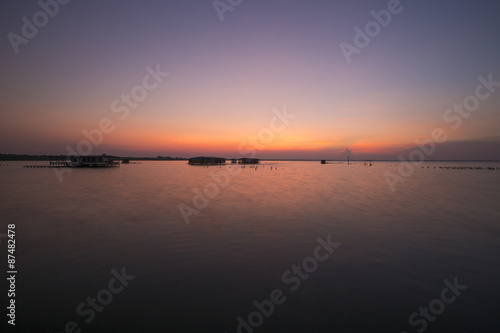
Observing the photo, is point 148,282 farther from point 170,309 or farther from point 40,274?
point 40,274

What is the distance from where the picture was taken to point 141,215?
17.4m

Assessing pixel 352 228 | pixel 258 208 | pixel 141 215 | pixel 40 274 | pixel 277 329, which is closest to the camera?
pixel 277 329

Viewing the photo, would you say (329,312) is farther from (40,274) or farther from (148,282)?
(40,274)

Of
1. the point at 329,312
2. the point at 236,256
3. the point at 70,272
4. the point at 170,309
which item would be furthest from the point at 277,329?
the point at 70,272

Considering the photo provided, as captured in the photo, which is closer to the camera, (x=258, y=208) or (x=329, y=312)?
(x=329, y=312)

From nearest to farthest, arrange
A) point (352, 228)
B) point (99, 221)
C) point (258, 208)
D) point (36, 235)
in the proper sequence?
point (36, 235) < point (352, 228) < point (99, 221) < point (258, 208)

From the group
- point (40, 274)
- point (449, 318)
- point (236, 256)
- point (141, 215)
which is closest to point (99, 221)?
point (141, 215)

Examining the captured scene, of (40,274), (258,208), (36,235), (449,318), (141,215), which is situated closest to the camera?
(449,318)

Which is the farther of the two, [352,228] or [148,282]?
[352,228]

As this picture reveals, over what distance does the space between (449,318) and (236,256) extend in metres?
6.90

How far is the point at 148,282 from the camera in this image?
7.81 meters

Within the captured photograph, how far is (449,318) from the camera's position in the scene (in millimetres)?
6273

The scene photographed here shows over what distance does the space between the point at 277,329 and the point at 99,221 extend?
14382mm

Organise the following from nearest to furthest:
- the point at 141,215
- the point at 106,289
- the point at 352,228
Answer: the point at 106,289 < the point at 352,228 < the point at 141,215
